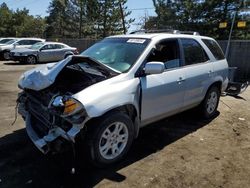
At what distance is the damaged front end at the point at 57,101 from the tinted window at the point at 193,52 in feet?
5.98

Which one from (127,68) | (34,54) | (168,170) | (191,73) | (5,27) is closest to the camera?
(168,170)

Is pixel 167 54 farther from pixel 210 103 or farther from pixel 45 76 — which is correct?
pixel 45 76

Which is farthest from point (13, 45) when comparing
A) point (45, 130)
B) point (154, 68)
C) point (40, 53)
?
point (154, 68)

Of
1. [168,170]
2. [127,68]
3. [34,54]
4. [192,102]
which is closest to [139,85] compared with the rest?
[127,68]

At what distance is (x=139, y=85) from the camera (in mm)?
4309

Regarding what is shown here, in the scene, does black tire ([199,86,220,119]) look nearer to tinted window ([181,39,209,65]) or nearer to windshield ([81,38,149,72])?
tinted window ([181,39,209,65])

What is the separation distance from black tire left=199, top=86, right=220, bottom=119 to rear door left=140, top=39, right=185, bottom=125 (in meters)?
1.10

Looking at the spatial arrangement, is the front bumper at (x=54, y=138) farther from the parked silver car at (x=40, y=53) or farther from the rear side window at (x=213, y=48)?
the parked silver car at (x=40, y=53)

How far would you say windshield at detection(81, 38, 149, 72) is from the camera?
4539 millimetres

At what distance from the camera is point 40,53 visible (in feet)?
61.3

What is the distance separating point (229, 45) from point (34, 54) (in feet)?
37.4

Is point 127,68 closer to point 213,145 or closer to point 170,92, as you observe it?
point 170,92

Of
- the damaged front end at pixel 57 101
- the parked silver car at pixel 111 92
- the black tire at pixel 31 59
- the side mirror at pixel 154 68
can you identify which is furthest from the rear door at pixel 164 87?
the black tire at pixel 31 59

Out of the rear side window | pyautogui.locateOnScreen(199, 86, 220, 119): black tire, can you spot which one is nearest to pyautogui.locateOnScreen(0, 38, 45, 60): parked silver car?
the rear side window
